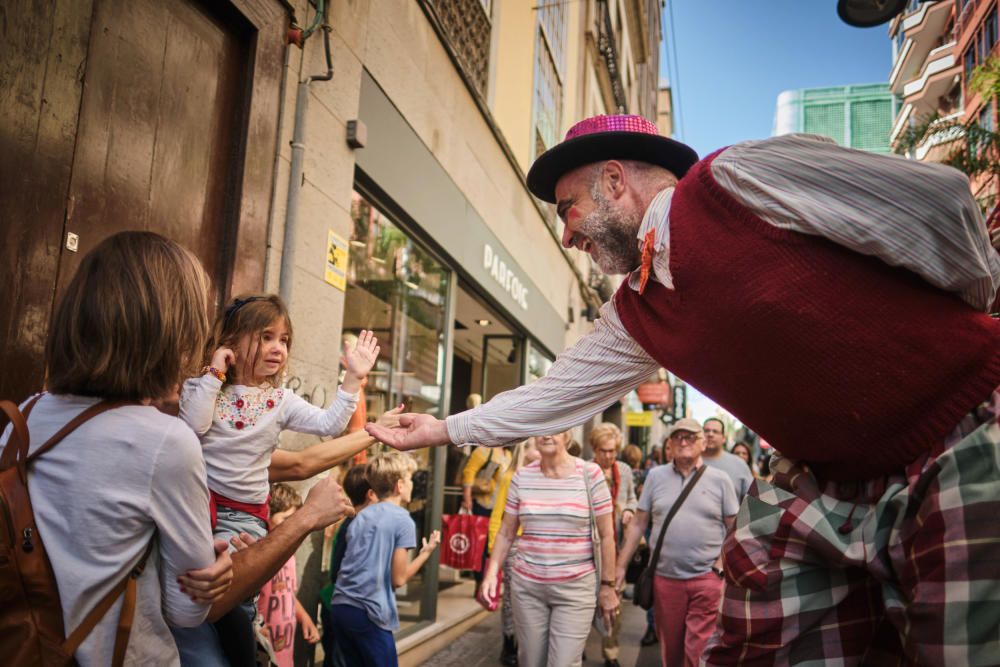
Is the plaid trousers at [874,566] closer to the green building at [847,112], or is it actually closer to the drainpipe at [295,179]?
the drainpipe at [295,179]

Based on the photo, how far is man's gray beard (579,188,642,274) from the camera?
230 centimetres

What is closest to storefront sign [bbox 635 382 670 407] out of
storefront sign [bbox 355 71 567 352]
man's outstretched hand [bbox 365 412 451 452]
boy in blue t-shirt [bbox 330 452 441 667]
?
storefront sign [bbox 355 71 567 352]

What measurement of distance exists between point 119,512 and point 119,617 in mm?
234

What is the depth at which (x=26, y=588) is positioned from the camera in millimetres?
1516

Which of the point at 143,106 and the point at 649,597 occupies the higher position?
the point at 143,106

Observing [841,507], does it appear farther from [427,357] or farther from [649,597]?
[427,357]

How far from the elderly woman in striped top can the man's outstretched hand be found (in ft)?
9.51

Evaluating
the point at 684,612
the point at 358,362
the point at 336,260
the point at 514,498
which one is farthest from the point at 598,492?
the point at 358,362

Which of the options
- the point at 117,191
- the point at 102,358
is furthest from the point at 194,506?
the point at 117,191

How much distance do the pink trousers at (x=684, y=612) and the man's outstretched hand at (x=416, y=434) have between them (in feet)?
12.0

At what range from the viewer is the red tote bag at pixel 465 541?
735 centimetres

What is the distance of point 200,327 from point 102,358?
0.85 ft

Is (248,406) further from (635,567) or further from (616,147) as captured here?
(635,567)

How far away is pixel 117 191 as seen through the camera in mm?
3258
